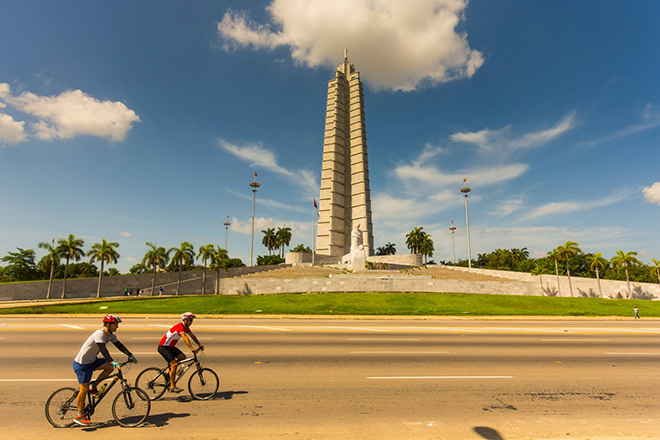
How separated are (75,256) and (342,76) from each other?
228 ft

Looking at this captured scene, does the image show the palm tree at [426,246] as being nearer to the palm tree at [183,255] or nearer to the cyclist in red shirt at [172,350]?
the palm tree at [183,255]

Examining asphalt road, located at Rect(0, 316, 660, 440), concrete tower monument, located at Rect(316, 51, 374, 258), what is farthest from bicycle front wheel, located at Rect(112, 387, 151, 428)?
concrete tower monument, located at Rect(316, 51, 374, 258)

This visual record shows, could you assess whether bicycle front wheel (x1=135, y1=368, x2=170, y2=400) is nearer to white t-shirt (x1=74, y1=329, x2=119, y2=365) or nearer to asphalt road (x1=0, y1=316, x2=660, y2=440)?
asphalt road (x1=0, y1=316, x2=660, y2=440)

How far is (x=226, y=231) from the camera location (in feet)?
294

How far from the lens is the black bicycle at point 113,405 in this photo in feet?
20.0

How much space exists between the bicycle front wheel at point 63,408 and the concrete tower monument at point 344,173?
6418 centimetres

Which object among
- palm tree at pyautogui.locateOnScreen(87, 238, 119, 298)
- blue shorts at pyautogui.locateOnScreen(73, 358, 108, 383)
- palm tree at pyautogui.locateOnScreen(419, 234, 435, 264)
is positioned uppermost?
palm tree at pyautogui.locateOnScreen(419, 234, 435, 264)

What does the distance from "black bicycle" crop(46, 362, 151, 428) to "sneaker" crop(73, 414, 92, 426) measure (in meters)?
0.07

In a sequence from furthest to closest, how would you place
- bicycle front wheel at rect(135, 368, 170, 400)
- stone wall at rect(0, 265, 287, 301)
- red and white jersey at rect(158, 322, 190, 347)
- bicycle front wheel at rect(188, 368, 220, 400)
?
1. stone wall at rect(0, 265, 287, 301)
2. bicycle front wheel at rect(188, 368, 220, 400)
3. red and white jersey at rect(158, 322, 190, 347)
4. bicycle front wheel at rect(135, 368, 170, 400)

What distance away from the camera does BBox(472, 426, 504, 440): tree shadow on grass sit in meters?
5.88

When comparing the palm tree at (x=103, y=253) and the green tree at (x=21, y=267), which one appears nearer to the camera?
the palm tree at (x=103, y=253)

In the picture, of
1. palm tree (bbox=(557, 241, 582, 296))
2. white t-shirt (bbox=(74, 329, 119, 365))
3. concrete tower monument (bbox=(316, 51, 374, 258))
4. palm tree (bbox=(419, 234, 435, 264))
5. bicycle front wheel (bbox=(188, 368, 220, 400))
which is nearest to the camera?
white t-shirt (bbox=(74, 329, 119, 365))

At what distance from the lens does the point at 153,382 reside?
7223 mm

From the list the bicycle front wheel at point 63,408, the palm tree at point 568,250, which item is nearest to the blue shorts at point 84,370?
the bicycle front wheel at point 63,408
